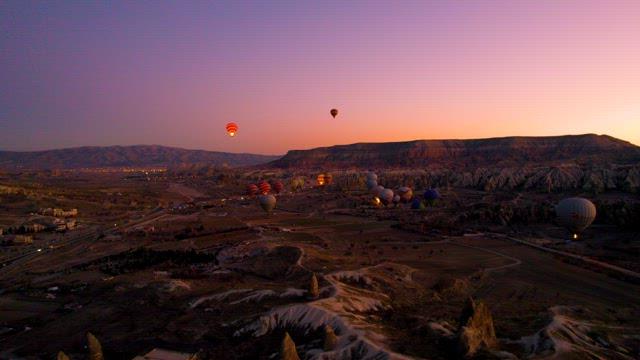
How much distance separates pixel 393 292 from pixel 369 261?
849 cm

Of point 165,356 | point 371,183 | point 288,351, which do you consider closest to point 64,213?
point 371,183

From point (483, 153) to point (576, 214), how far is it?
4837 inches

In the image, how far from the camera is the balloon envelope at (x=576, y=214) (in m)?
37.8

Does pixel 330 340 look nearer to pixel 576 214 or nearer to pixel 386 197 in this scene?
pixel 576 214

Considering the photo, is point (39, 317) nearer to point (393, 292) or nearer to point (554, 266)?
point (393, 292)

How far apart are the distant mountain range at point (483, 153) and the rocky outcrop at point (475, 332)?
104 meters

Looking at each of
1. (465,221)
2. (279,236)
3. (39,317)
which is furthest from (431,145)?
(39,317)

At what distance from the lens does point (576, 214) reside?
37.8 metres

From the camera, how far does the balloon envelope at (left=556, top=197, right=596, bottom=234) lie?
37.8 metres

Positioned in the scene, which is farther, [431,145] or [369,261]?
[431,145]

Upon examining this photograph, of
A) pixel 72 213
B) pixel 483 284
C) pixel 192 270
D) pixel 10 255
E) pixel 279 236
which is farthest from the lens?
pixel 72 213

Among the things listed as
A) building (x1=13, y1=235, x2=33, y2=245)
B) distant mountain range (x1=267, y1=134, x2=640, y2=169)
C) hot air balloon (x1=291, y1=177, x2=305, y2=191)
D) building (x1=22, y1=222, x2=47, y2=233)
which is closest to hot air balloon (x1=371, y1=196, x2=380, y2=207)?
hot air balloon (x1=291, y1=177, x2=305, y2=191)

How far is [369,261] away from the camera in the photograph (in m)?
32.6

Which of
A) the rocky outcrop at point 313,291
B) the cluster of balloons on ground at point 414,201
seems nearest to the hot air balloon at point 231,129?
the cluster of balloons on ground at point 414,201
